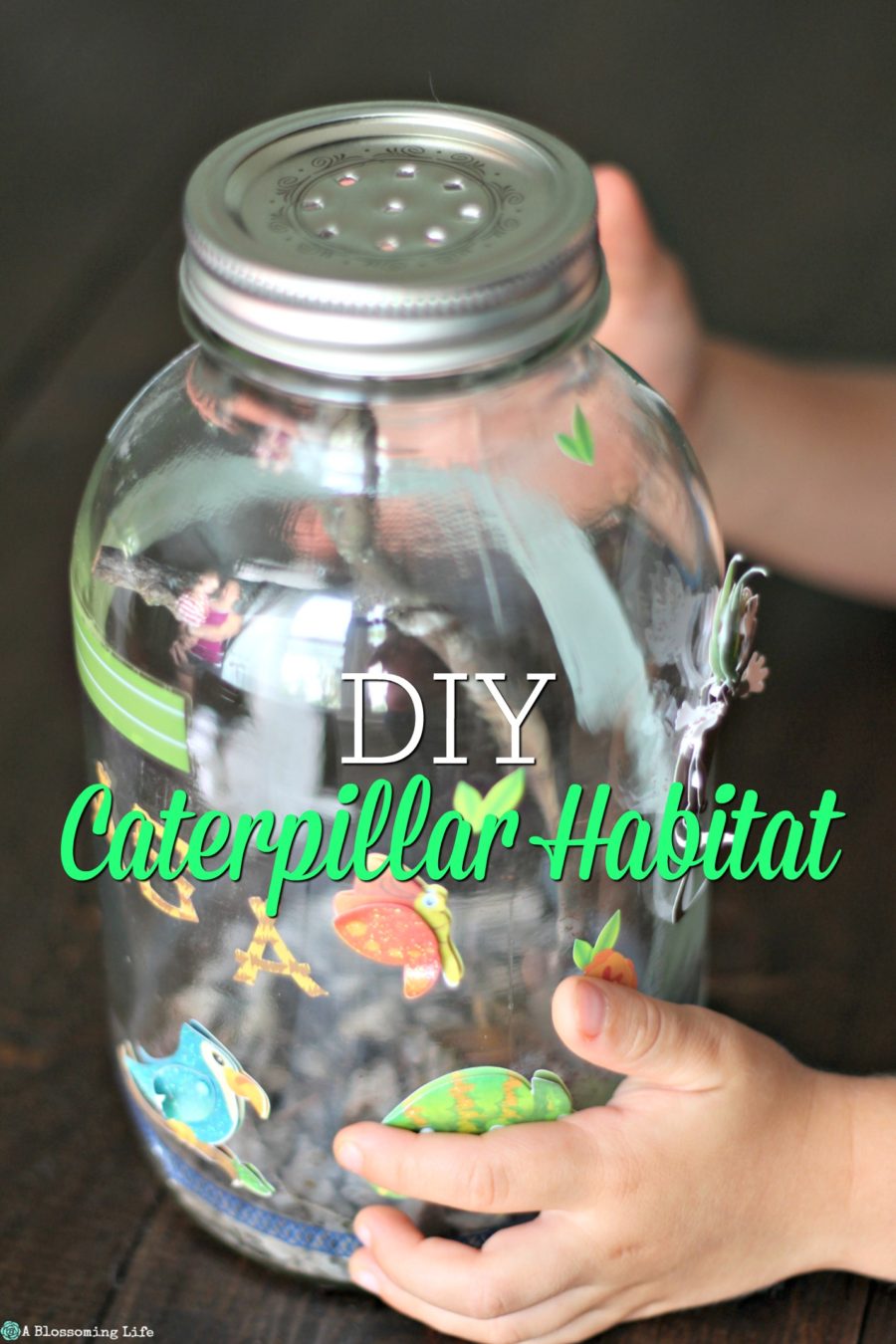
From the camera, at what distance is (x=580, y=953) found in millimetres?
550

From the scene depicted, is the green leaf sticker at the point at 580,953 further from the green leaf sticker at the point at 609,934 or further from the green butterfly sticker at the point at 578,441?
the green butterfly sticker at the point at 578,441

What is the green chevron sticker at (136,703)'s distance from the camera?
1.68 feet

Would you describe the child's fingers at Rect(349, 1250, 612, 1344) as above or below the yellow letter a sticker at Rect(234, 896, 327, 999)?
below

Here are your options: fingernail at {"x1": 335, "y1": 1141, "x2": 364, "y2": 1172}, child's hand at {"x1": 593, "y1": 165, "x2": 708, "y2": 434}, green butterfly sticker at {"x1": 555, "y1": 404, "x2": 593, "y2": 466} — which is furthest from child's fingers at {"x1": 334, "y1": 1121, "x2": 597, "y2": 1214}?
child's hand at {"x1": 593, "y1": 165, "x2": 708, "y2": 434}

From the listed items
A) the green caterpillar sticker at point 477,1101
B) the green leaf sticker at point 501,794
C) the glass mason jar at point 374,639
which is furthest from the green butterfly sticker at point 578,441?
the green caterpillar sticker at point 477,1101

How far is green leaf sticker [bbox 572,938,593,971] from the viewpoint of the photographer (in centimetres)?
55

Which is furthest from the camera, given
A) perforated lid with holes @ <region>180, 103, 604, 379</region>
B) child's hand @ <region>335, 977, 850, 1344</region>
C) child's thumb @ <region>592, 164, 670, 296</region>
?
child's thumb @ <region>592, 164, 670, 296</region>

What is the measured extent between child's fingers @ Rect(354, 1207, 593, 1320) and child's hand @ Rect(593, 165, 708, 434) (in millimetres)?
404

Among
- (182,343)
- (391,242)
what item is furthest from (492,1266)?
(182,343)

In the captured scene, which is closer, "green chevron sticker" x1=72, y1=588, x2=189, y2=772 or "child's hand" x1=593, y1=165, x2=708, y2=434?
"green chevron sticker" x1=72, y1=588, x2=189, y2=772

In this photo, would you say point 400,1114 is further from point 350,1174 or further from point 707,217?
point 707,217

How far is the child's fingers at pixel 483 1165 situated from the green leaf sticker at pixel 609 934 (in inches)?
2.5

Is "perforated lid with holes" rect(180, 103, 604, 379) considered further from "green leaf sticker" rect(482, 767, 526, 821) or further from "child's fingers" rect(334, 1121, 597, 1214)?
"child's fingers" rect(334, 1121, 597, 1214)

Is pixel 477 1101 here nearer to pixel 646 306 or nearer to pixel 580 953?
pixel 580 953
